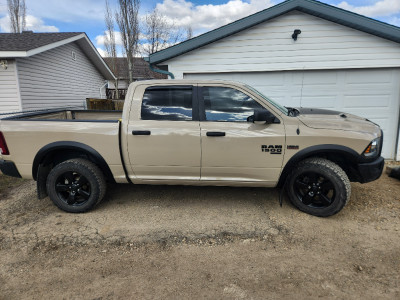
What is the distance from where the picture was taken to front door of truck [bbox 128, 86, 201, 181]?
3439mm

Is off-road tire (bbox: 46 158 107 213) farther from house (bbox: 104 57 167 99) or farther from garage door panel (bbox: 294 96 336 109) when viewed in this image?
house (bbox: 104 57 167 99)

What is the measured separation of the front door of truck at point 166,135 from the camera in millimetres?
3439

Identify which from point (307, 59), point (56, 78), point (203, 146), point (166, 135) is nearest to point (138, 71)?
point (56, 78)

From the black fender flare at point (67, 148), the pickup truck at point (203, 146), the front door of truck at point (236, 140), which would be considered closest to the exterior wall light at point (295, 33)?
the pickup truck at point (203, 146)

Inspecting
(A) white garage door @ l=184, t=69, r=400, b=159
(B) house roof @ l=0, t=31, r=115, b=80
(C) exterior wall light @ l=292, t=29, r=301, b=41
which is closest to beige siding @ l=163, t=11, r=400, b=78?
(C) exterior wall light @ l=292, t=29, r=301, b=41

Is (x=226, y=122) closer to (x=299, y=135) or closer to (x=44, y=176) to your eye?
(x=299, y=135)

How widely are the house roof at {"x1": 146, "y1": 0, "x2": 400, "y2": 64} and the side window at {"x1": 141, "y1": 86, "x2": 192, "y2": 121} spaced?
340 cm

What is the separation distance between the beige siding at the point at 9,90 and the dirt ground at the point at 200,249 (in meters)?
6.22

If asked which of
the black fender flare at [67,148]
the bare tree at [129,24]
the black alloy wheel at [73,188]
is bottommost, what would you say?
the black alloy wheel at [73,188]

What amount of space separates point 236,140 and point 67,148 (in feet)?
7.83

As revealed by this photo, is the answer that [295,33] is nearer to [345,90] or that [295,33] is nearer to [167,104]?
[345,90]

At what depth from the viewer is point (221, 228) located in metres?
3.33

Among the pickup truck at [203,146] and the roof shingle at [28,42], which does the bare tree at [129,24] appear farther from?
the pickup truck at [203,146]

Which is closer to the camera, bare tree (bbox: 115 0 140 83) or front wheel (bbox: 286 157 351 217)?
front wheel (bbox: 286 157 351 217)
